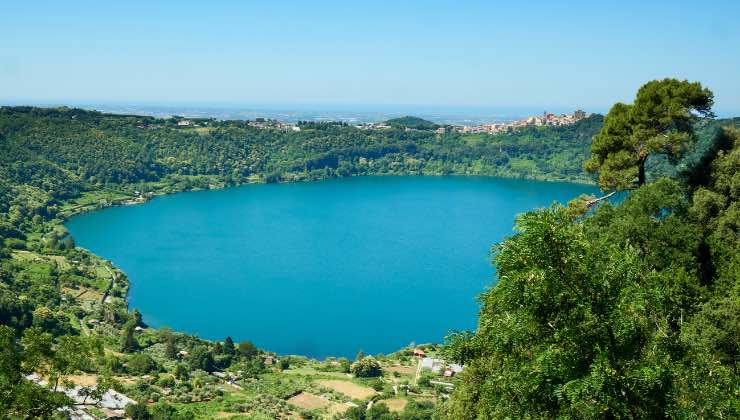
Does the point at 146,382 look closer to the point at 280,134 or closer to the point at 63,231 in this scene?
the point at 63,231

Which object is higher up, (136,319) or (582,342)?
(582,342)

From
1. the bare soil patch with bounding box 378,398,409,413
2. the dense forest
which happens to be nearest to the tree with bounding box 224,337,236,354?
the dense forest

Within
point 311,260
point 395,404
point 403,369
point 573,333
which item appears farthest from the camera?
point 311,260

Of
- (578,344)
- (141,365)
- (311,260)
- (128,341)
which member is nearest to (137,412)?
(141,365)

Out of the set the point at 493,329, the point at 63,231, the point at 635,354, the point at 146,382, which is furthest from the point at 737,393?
the point at 63,231

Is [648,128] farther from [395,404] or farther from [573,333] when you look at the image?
[395,404]
